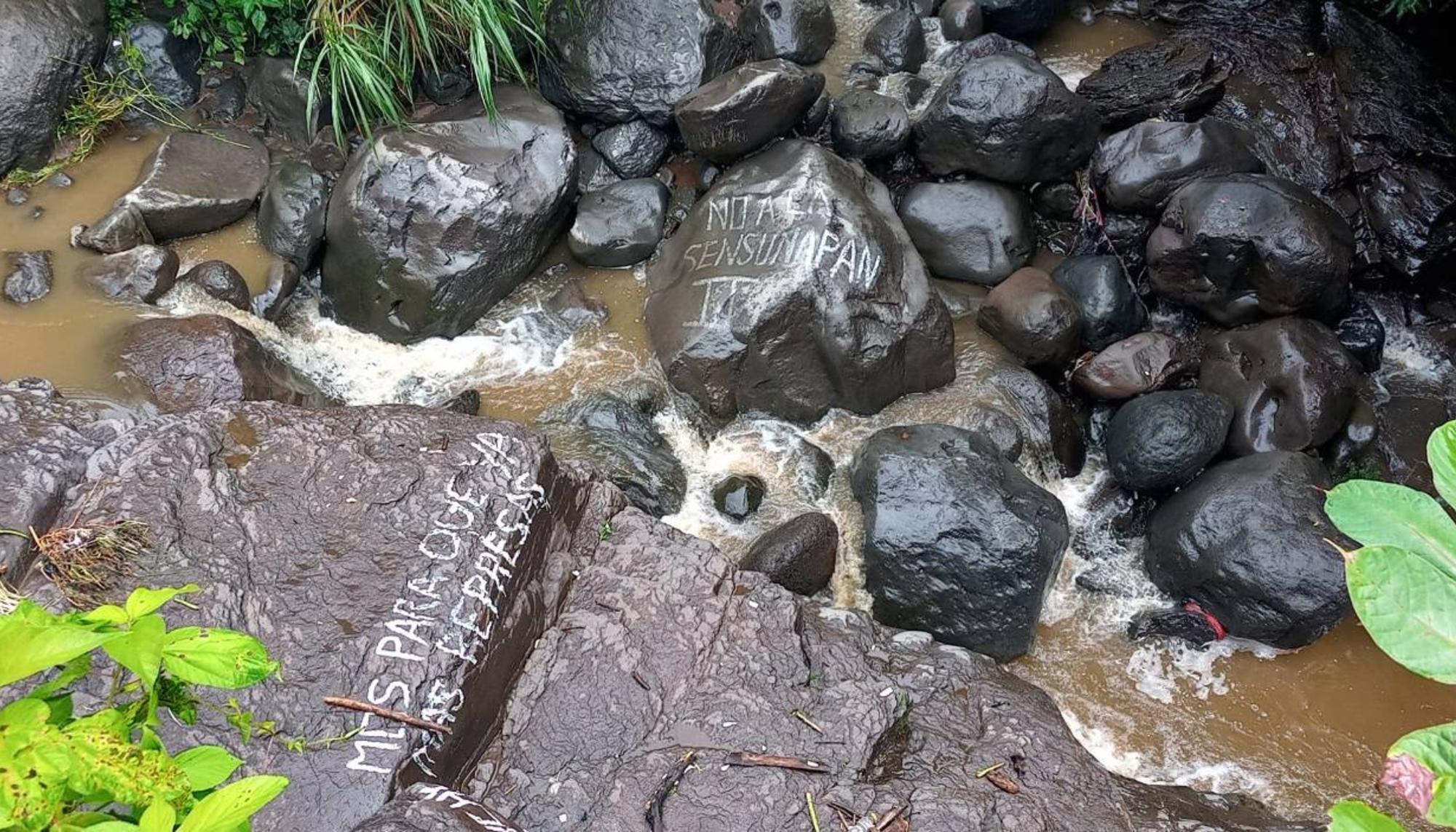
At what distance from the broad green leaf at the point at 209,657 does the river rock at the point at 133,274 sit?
3.99 meters

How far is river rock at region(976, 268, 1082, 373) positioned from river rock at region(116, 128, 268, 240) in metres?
3.79

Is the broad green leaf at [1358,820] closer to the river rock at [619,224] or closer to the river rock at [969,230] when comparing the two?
the river rock at [969,230]

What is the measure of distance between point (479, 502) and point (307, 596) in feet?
1.86

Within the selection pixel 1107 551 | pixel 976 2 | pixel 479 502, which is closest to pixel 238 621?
pixel 479 502

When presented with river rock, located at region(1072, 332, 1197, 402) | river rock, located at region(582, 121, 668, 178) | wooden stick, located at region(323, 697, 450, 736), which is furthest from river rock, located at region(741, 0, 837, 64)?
wooden stick, located at region(323, 697, 450, 736)

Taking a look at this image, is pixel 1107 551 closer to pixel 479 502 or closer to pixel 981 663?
pixel 981 663

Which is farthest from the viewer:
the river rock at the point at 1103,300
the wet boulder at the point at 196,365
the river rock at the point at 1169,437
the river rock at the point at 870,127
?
the river rock at the point at 870,127

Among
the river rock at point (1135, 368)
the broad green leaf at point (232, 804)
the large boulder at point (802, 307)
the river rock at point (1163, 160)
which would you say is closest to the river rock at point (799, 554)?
the large boulder at point (802, 307)

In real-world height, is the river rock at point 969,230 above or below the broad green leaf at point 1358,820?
below

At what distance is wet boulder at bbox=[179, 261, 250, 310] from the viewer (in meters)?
4.92

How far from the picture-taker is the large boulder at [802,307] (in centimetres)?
466

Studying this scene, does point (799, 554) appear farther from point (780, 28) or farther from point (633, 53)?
point (780, 28)

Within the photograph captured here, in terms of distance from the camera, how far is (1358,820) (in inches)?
45.3

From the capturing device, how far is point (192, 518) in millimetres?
3105
